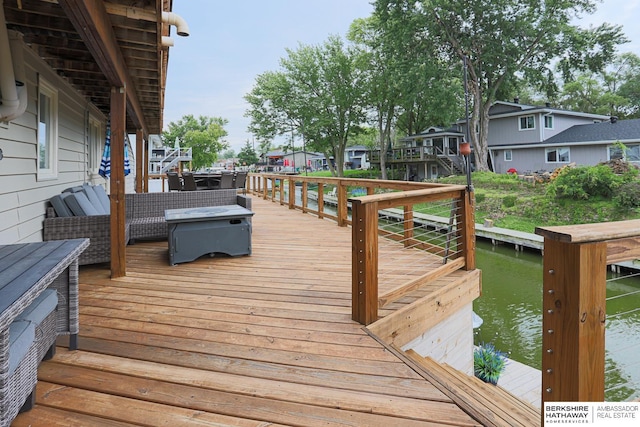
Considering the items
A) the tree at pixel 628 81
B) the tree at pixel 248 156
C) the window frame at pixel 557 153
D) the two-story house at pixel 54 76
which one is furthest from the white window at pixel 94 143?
the tree at pixel 248 156

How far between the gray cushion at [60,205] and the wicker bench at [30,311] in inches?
82.7

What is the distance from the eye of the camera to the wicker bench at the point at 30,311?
1.28m

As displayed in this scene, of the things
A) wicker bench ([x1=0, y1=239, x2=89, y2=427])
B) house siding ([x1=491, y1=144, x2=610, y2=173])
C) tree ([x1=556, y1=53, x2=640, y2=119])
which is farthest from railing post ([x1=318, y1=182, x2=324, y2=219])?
tree ([x1=556, y1=53, x2=640, y2=119])

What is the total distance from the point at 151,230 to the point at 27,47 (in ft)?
8.14

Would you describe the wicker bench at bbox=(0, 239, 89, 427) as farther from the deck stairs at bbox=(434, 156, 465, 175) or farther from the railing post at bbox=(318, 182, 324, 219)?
the deck stairs at bbox=(434, 156, 465, 175)

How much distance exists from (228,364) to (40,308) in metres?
0.92

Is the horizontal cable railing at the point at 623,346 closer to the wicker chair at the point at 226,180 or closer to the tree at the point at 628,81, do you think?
the wicker chair at the point at 226,180

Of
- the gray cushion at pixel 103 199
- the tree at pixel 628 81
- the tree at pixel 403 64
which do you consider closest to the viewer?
the gray cushion at pixel 103 199

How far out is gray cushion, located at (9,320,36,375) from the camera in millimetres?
1328

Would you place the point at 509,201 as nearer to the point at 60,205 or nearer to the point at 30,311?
the point at 60,205

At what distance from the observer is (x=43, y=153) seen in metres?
3.88

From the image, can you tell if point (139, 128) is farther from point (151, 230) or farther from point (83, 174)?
point (151, 230)

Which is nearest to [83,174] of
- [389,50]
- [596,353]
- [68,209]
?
[68,209]

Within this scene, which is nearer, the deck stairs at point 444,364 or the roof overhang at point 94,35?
the deck stairs at point 444,364
